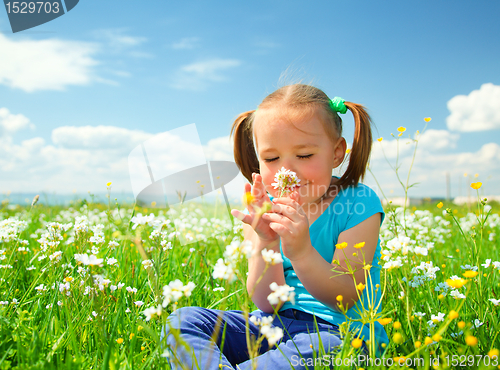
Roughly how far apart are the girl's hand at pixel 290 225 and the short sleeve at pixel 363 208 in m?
0.64

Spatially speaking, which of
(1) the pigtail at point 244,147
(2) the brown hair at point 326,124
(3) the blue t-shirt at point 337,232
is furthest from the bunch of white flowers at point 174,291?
(1) the pigtail at point 244,147

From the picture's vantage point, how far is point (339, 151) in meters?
2.63

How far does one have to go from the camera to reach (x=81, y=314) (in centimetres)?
194

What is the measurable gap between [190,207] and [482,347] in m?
4.01

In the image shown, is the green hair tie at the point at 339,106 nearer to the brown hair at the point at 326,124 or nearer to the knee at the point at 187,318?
the brown hair at the point at 326,124

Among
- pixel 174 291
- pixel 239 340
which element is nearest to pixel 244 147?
pixel 239 340

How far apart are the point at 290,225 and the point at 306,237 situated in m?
0.13

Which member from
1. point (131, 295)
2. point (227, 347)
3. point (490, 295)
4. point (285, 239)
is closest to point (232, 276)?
point (285, 239)

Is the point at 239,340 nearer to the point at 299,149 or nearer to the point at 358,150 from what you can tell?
the point at 299,149

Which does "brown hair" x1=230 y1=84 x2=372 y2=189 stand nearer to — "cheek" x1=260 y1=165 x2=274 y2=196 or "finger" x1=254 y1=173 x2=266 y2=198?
"cheek" x1=260 y1=165 x2=274 y2=196

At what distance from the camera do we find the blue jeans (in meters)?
1.67

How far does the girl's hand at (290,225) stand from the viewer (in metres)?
1.68

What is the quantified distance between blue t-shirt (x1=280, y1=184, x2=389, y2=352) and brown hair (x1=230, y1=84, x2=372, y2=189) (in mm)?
200

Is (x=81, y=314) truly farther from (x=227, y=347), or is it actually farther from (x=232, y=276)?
(x=232, y=276)
